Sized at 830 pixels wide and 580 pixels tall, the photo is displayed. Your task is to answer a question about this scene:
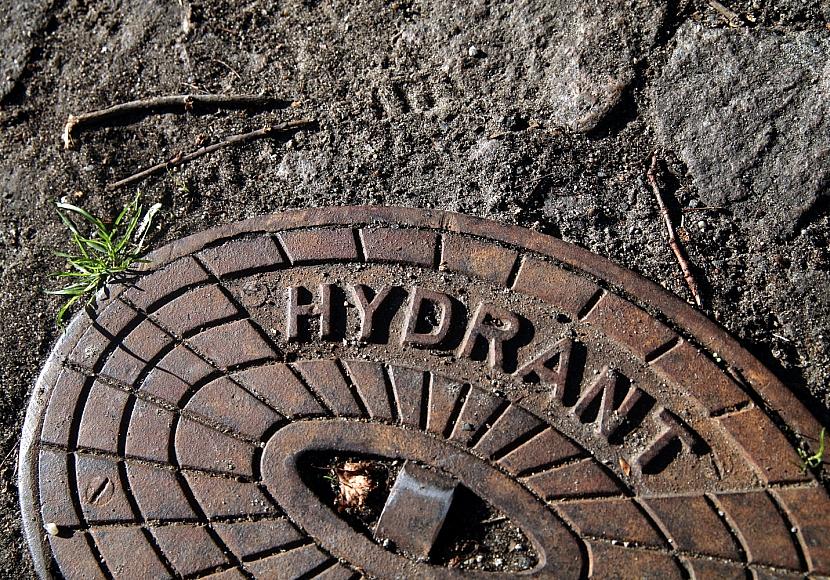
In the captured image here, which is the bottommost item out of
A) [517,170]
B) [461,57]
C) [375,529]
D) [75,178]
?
[375,529]

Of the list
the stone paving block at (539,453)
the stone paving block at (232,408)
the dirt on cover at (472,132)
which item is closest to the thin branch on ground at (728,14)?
the dirt on cover at (472,132)

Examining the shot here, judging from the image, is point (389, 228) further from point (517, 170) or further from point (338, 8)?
point (338, 8)

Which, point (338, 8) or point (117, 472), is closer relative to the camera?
point (117, 472)

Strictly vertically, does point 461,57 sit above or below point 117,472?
above

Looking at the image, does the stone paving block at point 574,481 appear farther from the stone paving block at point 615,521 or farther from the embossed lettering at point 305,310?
the embossed lettering at point 305,310

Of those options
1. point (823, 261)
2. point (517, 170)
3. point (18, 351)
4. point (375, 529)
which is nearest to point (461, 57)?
point (517, 170)

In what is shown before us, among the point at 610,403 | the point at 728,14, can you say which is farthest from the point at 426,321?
the point at 728,14
